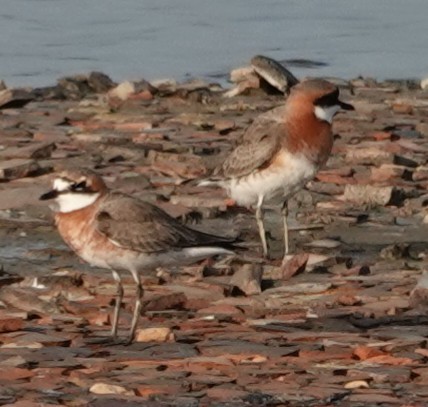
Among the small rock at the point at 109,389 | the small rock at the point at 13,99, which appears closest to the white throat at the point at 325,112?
the small rock at the point at 109,389

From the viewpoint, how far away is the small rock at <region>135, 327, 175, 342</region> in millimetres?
9086

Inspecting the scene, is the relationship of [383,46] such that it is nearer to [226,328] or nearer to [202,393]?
[226,328]

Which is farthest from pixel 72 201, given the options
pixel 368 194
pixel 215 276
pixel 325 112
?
pixel 368 194

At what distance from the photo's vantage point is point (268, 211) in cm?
1334

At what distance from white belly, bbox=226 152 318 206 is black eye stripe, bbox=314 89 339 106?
0.54 metres

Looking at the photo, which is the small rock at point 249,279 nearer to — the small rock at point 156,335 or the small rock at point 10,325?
the small rock at point 156,335

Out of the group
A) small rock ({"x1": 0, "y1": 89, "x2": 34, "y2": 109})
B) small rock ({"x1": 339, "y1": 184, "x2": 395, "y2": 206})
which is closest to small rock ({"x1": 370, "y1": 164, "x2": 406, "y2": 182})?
small rock ({"x1": 339, "y1": 184, "x2": 395, "y2": 206})

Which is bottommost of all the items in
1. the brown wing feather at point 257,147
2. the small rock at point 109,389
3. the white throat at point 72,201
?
the small rock at point 109,389

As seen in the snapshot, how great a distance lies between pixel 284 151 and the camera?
473 inches

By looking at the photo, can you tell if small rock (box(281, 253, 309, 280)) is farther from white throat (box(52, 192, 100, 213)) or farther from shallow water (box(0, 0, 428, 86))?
shallow water (box(0, 0, 428, 86))

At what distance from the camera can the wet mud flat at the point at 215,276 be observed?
8.19 m

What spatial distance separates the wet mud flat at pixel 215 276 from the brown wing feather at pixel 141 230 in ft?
1.53

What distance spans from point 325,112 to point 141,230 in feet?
10.8

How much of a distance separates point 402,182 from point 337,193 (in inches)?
23.7
